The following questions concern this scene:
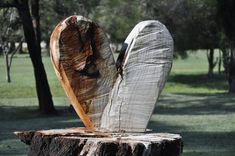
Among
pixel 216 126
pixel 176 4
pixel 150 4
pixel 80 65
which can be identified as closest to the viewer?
pixel 80 65

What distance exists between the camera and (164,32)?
7055mm

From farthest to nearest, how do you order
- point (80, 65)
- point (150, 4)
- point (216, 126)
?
1. point (150, 4)
2. point (216, 126)
3. point (80, 65)

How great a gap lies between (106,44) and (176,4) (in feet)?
60.6

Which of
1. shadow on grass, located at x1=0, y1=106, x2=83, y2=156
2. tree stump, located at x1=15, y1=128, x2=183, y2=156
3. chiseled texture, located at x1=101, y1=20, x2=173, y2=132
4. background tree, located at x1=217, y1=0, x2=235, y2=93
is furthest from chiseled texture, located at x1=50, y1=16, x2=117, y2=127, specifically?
background tree, located at x1=217, y1=0, x2=235, y2=93

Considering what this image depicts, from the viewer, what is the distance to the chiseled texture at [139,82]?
7.01m

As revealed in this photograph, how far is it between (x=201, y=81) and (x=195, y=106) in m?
16.9

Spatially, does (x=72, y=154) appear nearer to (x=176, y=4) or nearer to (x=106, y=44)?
(x=106, y=44)

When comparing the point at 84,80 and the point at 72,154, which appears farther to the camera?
the point at 84,80

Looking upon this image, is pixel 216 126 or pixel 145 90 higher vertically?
pixel 145 90

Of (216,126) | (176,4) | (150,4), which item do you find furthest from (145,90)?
(150,4)

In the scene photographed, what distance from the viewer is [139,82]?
7.02 meters

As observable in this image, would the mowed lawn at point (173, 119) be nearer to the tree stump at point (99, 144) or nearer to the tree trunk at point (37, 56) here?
the tree trunk at point (37, 56)

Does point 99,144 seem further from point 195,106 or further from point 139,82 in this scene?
point 195,106

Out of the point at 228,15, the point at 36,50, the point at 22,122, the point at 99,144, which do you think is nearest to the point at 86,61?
the point at 99,144
